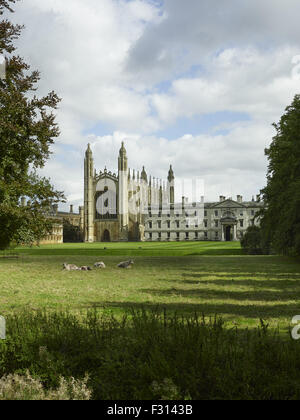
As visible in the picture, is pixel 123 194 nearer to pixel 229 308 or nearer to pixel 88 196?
pixel 88 196

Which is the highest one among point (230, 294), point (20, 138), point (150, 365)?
point (20, 138)

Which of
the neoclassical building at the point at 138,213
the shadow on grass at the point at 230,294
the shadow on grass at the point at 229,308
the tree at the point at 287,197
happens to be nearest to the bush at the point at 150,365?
the shadow on grass at the point at 229,308

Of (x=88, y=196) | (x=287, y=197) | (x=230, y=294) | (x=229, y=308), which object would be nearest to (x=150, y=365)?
(x=229, y=308)

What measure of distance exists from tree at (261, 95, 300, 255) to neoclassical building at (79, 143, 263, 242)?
252ft

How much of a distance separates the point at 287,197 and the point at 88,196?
89793 millimetres

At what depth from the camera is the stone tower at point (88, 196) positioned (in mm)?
106000

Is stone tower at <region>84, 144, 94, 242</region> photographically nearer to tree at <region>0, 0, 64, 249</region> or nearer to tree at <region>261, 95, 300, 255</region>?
tree at <region>261, 95, 300, 255</region>

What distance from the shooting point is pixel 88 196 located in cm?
10869

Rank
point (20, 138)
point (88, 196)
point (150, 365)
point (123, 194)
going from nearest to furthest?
point (150, 365)
point (20, 138)
point (123, 194)
point (88, 196)

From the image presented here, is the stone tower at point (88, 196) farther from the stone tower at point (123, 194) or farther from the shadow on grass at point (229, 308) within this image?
the shadow on grass at point (229, 308)

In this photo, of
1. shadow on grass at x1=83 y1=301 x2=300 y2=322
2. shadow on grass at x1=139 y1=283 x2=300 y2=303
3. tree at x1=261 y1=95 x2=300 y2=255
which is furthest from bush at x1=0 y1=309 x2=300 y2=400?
tree at x1=261 y1=95 x2=300 y2=255

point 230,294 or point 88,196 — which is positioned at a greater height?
point 88,196

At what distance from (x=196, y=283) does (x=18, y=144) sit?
886 centimetres
